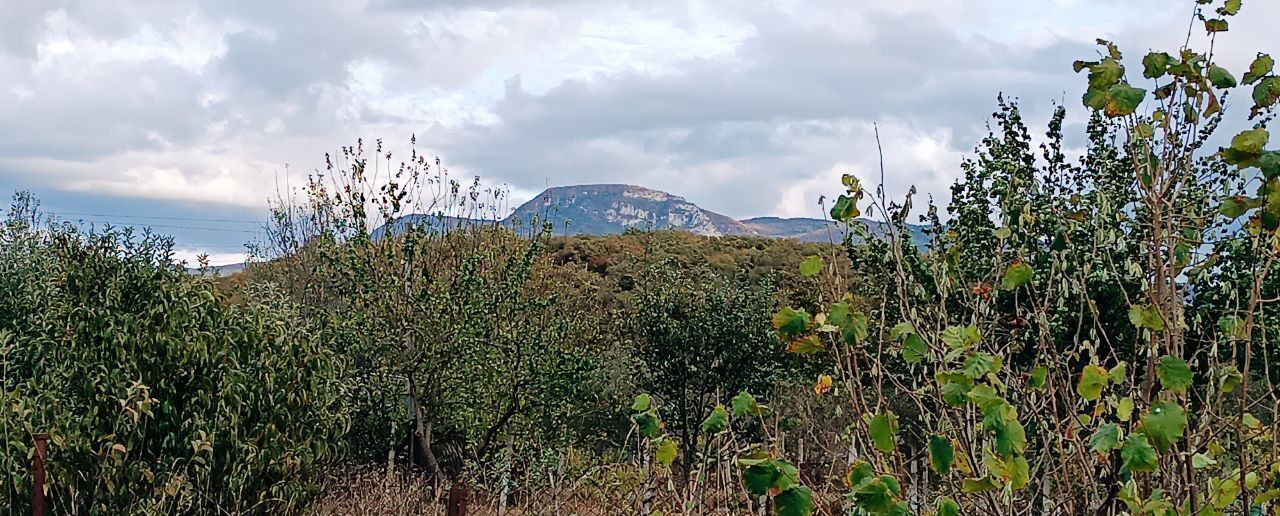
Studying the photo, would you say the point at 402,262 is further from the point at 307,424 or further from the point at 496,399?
the point at 307,424

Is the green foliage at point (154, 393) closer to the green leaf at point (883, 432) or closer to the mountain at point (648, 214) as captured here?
the green leaf at point (883, 432)

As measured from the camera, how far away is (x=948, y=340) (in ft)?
8.59

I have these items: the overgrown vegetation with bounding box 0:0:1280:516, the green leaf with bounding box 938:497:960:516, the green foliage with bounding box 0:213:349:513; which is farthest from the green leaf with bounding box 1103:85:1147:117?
the green foliage with bounding box 0:213:349:513

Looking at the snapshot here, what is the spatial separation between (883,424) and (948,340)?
26cm

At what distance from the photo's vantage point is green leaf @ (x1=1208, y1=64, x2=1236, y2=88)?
8.52 feet

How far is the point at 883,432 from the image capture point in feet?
8.68

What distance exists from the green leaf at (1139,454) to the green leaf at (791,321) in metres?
0.79

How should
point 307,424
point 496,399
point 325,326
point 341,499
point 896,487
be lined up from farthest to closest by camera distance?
point 496,399
point 325,326
point 341,499
point 307,424
point 896,487

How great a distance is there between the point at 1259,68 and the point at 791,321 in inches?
50.6

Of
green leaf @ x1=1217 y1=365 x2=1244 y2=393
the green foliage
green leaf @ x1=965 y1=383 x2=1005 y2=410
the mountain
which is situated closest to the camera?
green leaf @ x1=965 y1=383 x2=1005 y2=410

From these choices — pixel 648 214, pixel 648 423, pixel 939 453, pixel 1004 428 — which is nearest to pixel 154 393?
pixel 648 423

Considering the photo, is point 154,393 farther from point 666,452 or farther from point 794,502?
point 794,502

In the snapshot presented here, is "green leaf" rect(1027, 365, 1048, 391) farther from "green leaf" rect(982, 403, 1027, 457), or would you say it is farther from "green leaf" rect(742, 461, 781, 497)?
"green leaf" rect(742, 461, 781, 497)

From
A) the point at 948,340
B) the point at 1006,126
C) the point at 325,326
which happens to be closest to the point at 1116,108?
the point at 948,340
